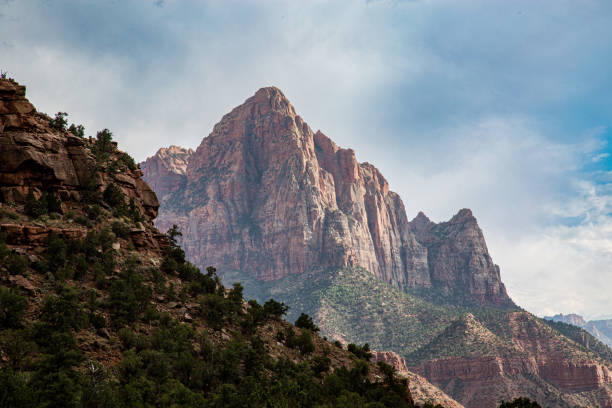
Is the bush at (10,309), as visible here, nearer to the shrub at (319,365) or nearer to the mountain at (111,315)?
the mountain at (111,315)

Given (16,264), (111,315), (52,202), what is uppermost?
(52,202)

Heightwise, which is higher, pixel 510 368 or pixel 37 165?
pixel 37 165

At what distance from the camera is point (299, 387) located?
3688cm

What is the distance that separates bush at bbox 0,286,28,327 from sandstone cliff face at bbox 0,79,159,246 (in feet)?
27.8

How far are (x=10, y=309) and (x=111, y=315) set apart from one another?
24.6ft

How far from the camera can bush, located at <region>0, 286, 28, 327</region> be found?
28.3 m

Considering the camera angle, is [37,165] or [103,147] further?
[103,147]

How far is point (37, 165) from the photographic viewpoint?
40906 mm

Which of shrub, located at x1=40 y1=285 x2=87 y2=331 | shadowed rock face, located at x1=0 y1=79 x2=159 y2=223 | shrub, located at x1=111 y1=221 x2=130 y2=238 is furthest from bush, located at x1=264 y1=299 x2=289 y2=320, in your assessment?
shrub, located at x1=40 y1=285 x2=87 y2=331

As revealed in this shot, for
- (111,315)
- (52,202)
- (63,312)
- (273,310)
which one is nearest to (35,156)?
(52,202)

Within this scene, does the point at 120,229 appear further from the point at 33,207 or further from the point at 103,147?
the point at 103,147

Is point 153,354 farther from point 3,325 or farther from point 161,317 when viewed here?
point 3,325

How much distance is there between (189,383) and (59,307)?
34.8 feet

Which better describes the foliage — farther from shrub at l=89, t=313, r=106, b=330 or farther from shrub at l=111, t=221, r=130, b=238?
shrub at l=89, t=313, r=106, b=330
